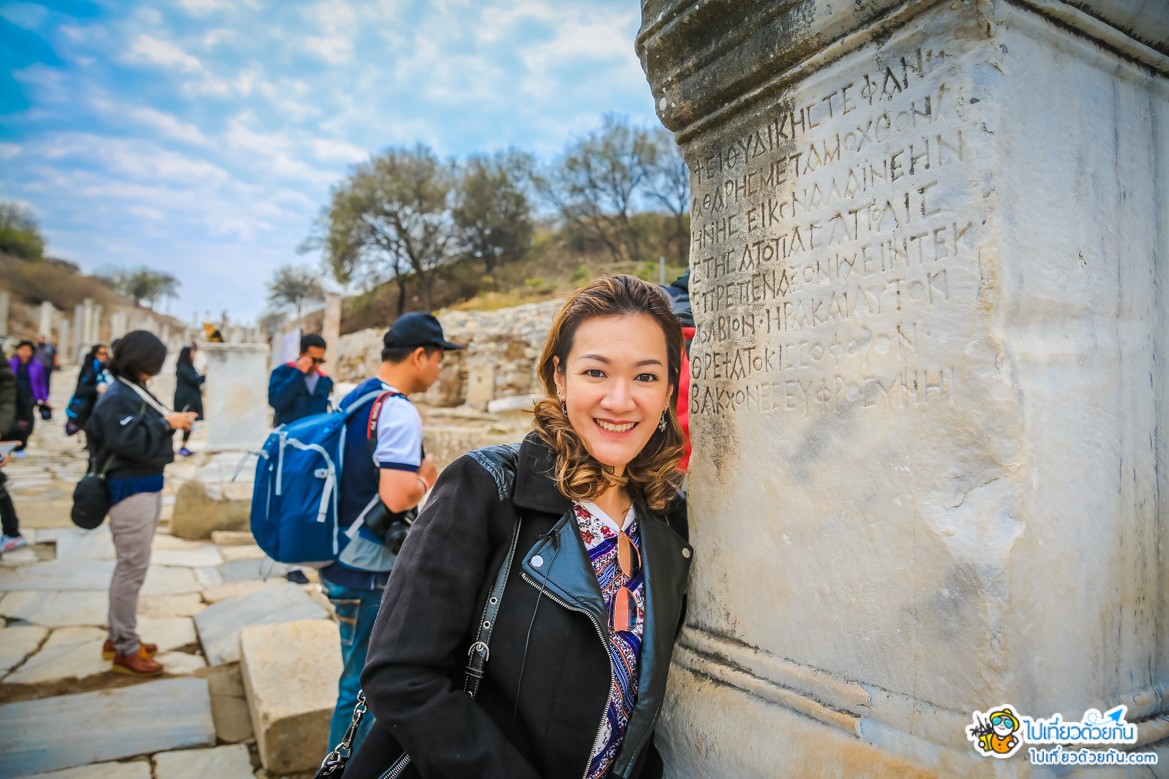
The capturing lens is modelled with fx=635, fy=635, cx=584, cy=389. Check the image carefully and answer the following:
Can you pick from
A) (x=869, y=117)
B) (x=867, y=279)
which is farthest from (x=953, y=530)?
(x=869, y=117)

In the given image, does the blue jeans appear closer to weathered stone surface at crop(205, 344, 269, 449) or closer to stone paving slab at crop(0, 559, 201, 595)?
stone paving slab at crop(0, 559, 201, 595)

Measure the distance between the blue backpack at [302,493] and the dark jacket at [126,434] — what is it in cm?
150

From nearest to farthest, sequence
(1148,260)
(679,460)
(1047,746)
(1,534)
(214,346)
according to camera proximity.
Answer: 1. (1047,746)
2. (1148,260)
3. (679,460)
4. (1,534)
5. (214,346)

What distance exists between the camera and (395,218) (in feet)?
100

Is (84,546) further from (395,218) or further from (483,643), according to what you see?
(395,218)

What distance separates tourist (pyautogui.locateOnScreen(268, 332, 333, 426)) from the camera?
5.88 metres

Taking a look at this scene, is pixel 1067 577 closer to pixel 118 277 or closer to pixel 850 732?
pixel 850 732

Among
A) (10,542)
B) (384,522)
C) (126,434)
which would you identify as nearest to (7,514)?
(10,542)

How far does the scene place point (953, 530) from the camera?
1.04 meters

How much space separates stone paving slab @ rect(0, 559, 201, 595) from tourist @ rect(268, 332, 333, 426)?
1.57m

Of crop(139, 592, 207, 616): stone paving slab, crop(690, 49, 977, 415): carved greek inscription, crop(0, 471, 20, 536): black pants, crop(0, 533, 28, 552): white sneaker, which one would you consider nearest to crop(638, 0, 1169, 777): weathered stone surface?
crop(690, 49, 977, 415): carved greek inscription

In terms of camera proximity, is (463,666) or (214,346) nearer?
(463,666)

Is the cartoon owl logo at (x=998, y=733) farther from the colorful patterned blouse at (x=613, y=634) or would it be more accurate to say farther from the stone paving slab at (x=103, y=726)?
the stone paving slab at (x=103, y=726)

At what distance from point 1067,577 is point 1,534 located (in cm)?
802
